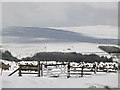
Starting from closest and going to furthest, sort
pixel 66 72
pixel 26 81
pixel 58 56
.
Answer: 1. pixel 26 81
2. pixel 66 72
3. pixel 58 56

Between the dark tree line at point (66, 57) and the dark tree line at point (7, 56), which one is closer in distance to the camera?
the dark tree line at point (66, 57)

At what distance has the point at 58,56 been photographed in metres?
37.4

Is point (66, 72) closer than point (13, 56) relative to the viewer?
Yes

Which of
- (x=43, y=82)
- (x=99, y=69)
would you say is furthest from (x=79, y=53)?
(x=43, y=82)

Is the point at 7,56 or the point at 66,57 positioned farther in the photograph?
the point at 7,56

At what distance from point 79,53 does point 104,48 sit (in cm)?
429

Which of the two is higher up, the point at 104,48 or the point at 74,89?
the point at 104,48

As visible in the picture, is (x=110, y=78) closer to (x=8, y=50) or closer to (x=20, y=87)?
(x=20, y=87)

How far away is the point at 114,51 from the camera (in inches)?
1549

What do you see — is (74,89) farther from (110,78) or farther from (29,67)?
(29,67)

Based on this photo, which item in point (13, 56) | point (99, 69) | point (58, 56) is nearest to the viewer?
point (99, 69)

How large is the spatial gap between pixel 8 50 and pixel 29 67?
71.9 ft

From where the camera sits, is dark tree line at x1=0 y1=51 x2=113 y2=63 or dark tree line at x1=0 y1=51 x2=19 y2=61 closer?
dark tree line at x1=0 y1=51 x2=113 y2=63

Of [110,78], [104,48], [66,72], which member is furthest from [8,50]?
[110,78]
